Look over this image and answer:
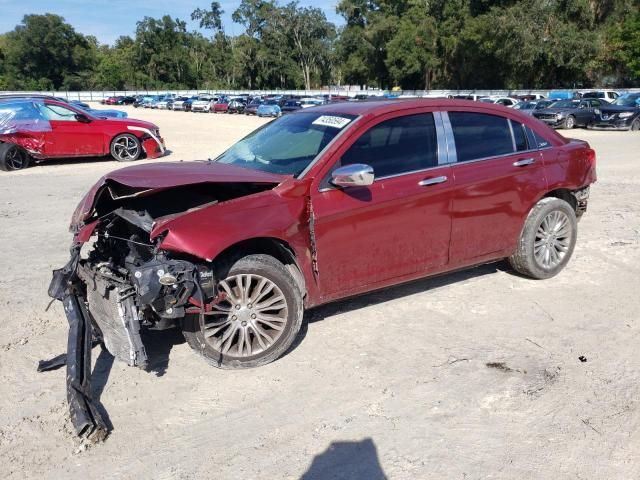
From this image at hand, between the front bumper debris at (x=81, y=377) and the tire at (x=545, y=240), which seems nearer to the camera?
the front bumper debris at (x=81, y=377)

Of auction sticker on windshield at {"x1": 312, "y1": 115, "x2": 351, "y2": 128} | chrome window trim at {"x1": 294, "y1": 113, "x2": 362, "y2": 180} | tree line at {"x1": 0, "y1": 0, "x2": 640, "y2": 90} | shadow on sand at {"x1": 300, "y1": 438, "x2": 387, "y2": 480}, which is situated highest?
tree line at {"x1": 0, "y1": 0, "x2": 640, "y2": 90}

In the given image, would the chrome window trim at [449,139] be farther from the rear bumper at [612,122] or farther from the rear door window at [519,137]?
the rear bumper at [612,122]

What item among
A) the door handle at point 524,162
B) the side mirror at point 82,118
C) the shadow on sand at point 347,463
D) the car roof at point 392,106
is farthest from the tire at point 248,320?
the side mirror at point 82,118

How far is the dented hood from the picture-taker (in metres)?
3.78

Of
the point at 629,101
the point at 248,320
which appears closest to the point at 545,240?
the point at 248,320

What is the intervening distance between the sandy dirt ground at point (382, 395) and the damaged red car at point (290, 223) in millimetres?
284

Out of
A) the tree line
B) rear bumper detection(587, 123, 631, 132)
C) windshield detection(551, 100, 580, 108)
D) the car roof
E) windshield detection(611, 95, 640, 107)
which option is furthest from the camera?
the tree line

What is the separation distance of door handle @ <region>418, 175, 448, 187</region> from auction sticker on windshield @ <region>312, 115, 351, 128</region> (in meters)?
0.75

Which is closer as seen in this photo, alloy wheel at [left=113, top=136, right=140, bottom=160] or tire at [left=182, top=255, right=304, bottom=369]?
tire at [left=182, top=255, right=304, bottom=369]

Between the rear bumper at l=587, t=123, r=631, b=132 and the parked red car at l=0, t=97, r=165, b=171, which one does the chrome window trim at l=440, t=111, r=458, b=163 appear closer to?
the parked red car at l=0, t=97, r=165, b=171

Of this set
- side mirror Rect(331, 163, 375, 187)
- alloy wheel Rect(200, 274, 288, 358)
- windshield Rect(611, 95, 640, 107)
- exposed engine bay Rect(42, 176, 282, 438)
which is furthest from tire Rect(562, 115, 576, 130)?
alloy wheel Rect(200, 274, 288, 358)

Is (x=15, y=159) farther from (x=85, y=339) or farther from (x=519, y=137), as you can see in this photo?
(x=519, y=137)

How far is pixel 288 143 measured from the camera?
4750 millimetres

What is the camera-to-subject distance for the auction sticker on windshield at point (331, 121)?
14.8 ft
